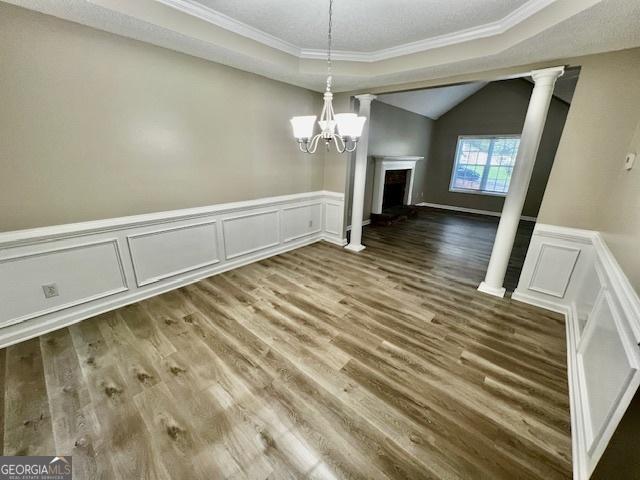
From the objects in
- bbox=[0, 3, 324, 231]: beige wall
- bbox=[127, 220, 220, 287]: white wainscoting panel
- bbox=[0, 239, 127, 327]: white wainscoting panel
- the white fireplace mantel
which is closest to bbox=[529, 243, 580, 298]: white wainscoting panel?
the white fireplace mantel

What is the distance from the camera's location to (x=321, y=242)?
4516mm

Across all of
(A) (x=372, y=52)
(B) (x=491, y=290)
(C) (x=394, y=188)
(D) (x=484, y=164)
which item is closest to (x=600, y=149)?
(B) (x=491, y=290)

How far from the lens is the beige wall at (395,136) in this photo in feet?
17.4

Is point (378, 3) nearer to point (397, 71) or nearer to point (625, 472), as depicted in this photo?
point (397, 71)

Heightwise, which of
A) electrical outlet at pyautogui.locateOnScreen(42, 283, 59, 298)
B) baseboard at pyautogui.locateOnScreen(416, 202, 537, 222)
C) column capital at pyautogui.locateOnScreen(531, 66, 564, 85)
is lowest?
baseboard at pyautogui.locateOnScreen(416, 202, 537, 222)

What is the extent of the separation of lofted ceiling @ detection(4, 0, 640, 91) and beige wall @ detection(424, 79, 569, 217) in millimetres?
4655

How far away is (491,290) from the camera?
2951 mm

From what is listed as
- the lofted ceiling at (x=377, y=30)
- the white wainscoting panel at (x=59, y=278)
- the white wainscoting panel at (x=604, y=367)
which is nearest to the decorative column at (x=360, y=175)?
the lofted ceiling at (x=377, y=30)

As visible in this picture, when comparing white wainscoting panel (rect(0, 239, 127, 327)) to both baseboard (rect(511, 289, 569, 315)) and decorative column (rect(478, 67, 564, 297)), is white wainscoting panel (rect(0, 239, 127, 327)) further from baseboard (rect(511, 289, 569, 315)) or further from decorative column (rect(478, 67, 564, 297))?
baseboard (rect(511, 289, 569, 315))

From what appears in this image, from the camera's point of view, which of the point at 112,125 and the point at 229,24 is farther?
the point at 229,24

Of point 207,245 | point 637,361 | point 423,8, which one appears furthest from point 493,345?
point 207,245

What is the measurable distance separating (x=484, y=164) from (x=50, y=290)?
8578 millimetres

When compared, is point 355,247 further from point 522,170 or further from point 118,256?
point 118,256

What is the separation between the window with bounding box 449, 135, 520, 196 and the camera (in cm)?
646
